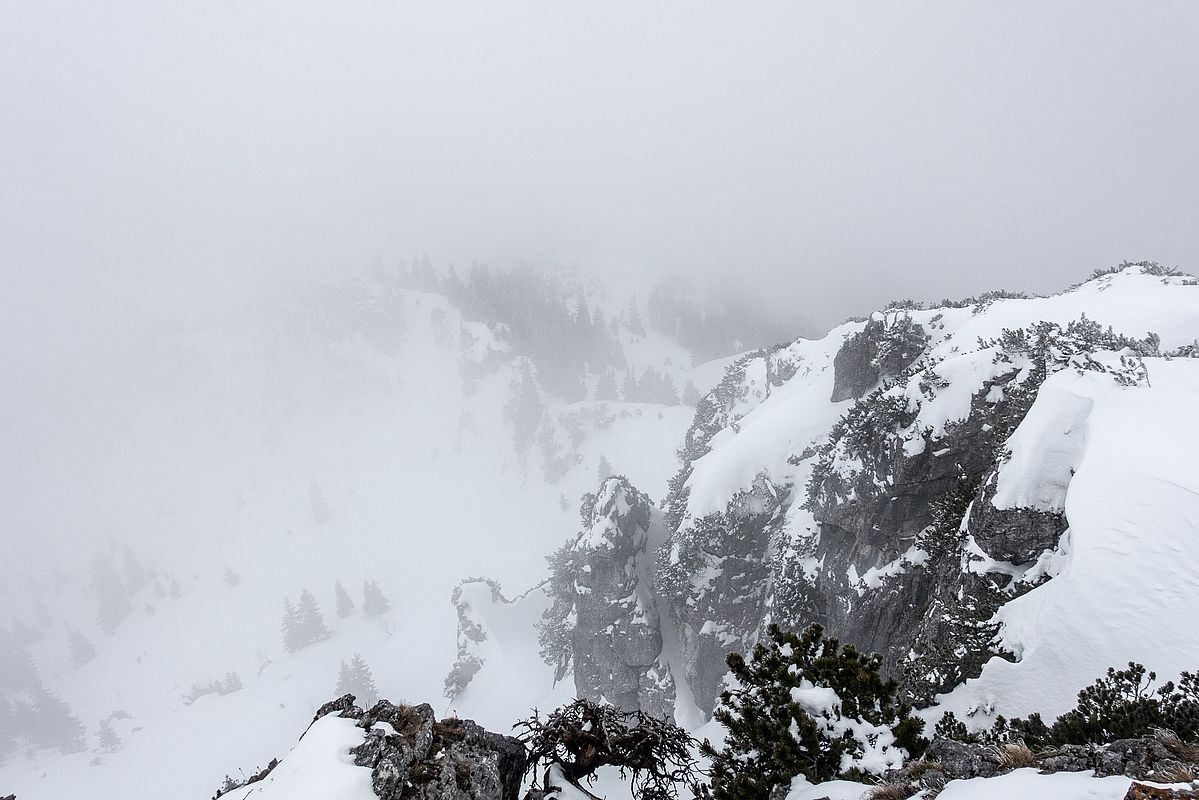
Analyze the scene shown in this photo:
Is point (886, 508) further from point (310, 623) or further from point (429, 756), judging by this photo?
point (310, 623)

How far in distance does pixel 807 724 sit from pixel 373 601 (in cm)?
8989

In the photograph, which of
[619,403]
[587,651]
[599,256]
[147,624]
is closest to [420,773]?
[587,651]

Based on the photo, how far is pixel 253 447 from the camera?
142m

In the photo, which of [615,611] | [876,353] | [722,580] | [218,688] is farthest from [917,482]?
[218,688]

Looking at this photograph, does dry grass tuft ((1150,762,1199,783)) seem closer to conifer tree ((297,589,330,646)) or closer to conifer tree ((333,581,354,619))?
conifer tree ((333,581,354,619))

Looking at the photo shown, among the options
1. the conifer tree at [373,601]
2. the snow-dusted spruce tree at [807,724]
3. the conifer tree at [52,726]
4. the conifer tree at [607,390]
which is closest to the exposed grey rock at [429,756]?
the snow-dusted spruce tree at [807,724]

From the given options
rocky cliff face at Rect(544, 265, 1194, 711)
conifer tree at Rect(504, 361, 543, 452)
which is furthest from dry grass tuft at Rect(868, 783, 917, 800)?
conifer tree at Rect(504, 361, 543, 452)

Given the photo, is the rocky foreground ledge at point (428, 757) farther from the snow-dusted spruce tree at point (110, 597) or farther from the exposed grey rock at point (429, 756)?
the snow-dusted spruce tree at point (110, 597)

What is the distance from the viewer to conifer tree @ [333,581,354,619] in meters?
83.9

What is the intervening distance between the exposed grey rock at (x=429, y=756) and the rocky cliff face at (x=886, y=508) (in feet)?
43.4

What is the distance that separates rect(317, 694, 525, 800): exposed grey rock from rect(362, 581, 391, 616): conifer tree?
84.6m

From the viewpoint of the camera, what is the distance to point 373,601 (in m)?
81.8

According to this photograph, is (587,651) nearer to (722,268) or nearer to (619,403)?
(619,403)

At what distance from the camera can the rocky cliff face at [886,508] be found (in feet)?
53.9
